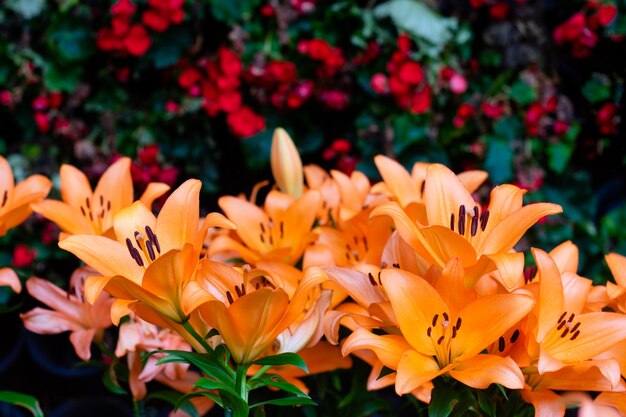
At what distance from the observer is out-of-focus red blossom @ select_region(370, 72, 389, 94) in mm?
1768

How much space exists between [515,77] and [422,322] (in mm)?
1426

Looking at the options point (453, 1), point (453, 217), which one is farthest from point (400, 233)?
point (453, 1)

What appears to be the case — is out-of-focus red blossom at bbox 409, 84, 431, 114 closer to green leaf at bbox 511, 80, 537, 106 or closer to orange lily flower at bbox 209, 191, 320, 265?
green leaf at bbox 511, 80, 537, 106

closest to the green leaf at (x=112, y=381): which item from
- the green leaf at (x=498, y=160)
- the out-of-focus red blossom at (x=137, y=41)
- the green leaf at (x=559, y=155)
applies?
the out-of-focus red blossom at (x=137, y=41)

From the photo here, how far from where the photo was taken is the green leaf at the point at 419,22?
181 centimetres

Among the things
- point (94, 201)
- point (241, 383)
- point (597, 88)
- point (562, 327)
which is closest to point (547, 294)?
point (562, 327)

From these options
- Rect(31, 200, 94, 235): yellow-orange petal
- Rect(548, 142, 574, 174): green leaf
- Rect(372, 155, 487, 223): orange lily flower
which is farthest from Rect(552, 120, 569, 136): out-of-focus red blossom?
Rect(31, 200, 94, 235): yellow-orange petal

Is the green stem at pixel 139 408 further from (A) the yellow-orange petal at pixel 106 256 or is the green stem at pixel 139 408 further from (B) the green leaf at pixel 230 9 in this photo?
(B) the green leaf at pixel 230 9

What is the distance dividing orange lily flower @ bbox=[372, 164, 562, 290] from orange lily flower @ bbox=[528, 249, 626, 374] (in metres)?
0.02

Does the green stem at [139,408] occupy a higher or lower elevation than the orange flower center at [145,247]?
lower

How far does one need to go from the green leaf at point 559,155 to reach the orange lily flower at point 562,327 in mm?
1310

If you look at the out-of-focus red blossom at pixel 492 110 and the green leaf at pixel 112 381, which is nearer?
the green leaf at pixel 112 381

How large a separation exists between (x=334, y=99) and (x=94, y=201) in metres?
1.04

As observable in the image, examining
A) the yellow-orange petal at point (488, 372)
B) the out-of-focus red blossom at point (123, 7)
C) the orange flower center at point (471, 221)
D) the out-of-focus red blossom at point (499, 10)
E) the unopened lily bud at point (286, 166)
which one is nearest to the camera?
the yellow-orange petal at point (488, 372)
